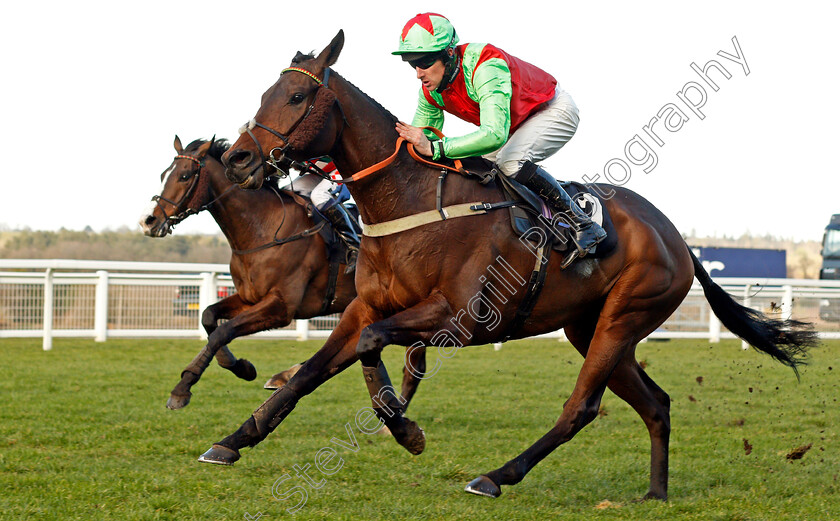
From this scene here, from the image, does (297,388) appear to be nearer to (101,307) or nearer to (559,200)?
(559,200)

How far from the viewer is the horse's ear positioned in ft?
12.5

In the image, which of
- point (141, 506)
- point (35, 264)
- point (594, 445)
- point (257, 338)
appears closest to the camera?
point (141, 506)

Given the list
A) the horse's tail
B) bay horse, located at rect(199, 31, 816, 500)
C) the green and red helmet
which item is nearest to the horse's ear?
bay horse, located at rect(199, 31, 816, 500)

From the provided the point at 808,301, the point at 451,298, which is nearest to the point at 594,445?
the point at 451,298

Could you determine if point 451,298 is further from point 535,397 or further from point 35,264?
point 35,264

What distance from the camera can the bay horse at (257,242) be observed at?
22.3 ft

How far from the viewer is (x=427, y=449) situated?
5.86 meters

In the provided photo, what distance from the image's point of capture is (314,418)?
702cm

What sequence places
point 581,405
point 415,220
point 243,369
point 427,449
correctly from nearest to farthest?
point 415,220 < point 581,405 < point 427,449 < point 243,369

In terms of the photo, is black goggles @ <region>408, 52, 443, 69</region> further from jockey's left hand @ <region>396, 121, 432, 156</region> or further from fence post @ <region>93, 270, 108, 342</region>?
fence post @ <region>93, 270, 108, 342</region>

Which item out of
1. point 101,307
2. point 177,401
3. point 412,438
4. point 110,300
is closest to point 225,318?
point 177,401

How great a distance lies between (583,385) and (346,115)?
1871 mm

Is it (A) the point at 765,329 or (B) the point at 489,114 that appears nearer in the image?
(B) the point at 489,114

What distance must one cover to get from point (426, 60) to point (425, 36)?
0.13 m
